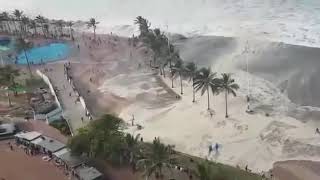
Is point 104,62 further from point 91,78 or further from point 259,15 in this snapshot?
point 259,15

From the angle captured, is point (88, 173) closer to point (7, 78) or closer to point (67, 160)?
point (67, 160)

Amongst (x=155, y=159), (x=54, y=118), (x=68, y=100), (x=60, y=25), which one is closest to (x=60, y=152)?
(x=54, y=118)

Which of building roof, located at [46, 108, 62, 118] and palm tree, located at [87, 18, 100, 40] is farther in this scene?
palm tree, located at [87, 18, 100, 40]

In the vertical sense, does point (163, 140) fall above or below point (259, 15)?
below

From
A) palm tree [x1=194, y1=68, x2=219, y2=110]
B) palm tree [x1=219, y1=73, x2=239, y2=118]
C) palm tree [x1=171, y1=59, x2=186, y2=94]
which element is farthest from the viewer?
palm tree [x1=171, y1=59, x2=186, y2=94]

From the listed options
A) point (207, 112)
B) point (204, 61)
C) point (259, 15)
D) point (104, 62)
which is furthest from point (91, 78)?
point (259, 15)

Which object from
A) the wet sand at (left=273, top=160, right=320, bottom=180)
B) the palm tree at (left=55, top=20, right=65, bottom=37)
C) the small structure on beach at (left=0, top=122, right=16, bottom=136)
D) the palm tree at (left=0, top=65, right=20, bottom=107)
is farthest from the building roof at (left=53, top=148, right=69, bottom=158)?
the palm tree at (left=55, top=20, right=65, bottom=37)

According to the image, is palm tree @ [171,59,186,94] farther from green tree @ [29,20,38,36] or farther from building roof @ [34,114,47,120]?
green tree @ [29,20,38,36]

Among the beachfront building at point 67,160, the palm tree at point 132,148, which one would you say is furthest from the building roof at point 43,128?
the palm tree at point 132,148
